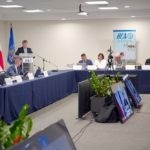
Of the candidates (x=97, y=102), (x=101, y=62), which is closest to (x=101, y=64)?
(x=101, y=62)

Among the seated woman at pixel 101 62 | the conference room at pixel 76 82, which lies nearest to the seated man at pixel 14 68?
the conference room at pixel 76 82

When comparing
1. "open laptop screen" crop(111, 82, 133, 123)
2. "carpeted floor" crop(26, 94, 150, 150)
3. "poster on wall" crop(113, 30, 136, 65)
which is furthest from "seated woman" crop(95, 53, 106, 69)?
"open laptop screen" crop(111, 82, 133, 123)

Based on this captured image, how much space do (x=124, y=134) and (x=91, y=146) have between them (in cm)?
67

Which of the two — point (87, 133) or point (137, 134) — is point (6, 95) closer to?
point (87, 133)

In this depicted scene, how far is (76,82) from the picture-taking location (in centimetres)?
756

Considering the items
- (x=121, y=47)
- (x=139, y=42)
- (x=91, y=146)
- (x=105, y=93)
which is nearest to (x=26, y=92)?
(x=105, y=93)

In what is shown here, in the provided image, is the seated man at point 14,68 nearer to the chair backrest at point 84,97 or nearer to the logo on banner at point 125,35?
the chair backrest at point 84,97

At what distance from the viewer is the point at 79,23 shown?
10.8 meters

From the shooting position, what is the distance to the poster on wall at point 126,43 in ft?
32.3

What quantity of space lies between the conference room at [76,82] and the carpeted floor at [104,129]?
0.04 ft

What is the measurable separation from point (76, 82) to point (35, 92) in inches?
97.4

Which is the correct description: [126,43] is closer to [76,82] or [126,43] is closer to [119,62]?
[119,62]

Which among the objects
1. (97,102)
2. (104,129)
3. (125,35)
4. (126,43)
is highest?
(125,35)

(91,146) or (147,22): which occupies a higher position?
(147,22)
